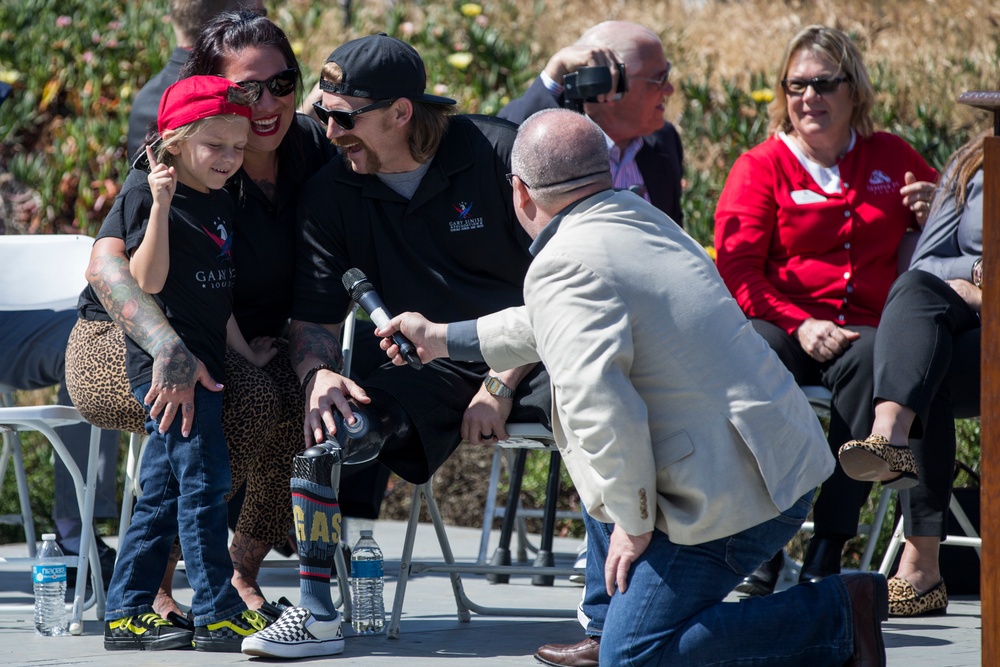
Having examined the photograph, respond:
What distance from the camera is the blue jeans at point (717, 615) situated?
288 centimetres

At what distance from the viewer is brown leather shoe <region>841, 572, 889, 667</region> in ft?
9.62

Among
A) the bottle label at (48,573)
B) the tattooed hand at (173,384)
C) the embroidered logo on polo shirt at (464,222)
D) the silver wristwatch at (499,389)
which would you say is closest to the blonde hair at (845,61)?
the embroidered logo on polo shirt at (464,222)

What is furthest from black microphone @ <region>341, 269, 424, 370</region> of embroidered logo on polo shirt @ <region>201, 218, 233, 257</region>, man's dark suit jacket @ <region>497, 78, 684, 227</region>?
man's dark suit jacket @ <region>497, 78, 684, 227</region>

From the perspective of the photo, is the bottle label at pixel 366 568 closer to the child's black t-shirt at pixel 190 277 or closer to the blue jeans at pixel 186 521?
the blue jeans at pixel 186 521

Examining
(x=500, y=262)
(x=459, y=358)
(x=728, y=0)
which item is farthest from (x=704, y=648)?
(x=728, y=0)

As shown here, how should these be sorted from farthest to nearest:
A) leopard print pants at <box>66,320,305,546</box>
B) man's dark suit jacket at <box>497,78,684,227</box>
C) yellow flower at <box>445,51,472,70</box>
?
yellow flower at <box>445,51,472,70</box>
man's dark suit jacket at <box>497,78,684,227</box>
leopard print pants at <box>66,320,305,546</box>

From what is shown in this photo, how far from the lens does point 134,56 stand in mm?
8492

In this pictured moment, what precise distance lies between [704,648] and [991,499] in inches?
29.7

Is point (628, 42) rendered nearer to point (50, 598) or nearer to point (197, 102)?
point (197, 102)

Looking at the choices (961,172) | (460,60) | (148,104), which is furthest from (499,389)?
(460,60)

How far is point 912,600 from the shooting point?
→ 4.15 m

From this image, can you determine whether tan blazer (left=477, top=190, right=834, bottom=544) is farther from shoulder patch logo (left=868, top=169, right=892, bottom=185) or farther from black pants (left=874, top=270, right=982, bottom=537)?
shoulder patch logo (left=868, top=169, right=892, bottom=185)

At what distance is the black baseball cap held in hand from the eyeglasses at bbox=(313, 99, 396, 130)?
2 centimetres

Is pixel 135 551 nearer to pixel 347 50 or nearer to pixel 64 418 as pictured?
pixel 64 418
